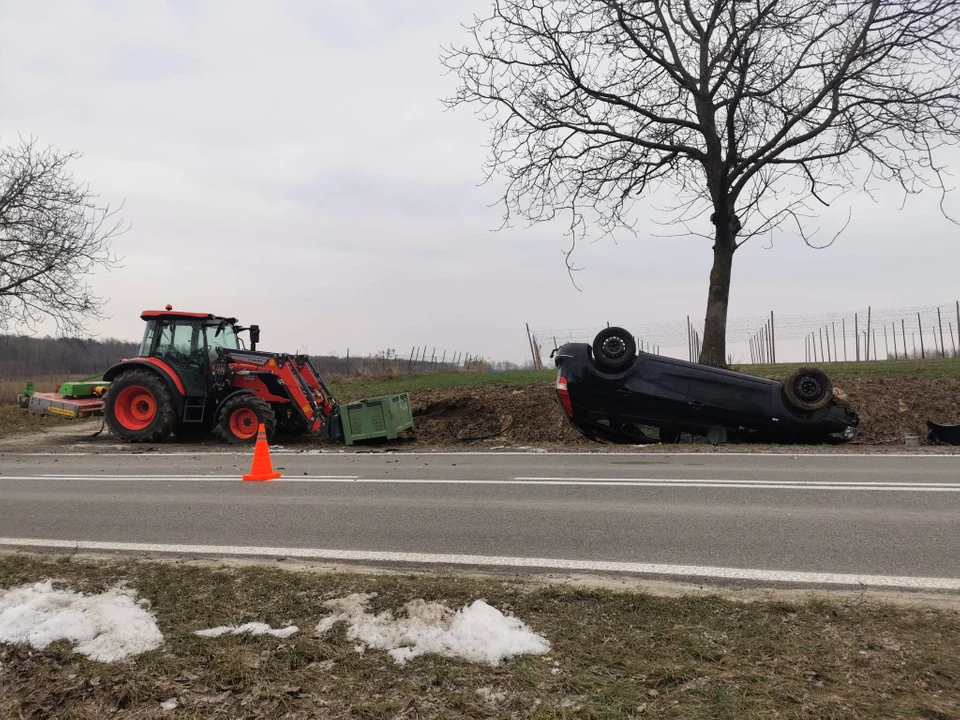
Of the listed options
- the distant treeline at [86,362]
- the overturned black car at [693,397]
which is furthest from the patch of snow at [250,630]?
the distant treeline at [86,362]

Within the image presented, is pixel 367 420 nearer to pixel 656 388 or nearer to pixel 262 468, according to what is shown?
pixel 262 468

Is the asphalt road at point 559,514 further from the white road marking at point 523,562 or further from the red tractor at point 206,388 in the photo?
the red tractor at point 206,388

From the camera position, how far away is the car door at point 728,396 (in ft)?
34.6

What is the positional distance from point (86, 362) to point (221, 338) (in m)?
26.9

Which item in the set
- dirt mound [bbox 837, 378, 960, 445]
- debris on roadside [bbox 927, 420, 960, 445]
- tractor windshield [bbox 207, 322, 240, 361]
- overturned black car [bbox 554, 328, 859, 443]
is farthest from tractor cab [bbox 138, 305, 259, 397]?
debris on roadside [bbox 927, 420, 960, 445]

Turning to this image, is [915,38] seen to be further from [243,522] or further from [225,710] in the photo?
[225,710]

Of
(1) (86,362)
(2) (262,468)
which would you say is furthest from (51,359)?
(2) (262,468)

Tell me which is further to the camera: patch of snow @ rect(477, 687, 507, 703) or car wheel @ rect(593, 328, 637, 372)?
car wheel @ rect(593, 328, 637, 372)

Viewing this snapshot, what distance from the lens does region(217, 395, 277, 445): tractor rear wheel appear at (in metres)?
12.7

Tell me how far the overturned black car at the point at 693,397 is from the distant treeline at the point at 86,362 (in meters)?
15.0

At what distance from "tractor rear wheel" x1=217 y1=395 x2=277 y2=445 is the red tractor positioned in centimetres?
2

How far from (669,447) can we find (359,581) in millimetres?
7237

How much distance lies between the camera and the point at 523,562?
488cm

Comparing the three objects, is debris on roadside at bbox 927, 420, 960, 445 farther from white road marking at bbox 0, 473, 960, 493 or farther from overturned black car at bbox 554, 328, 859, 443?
white road marking at bbox 0, 473, 960, 493
